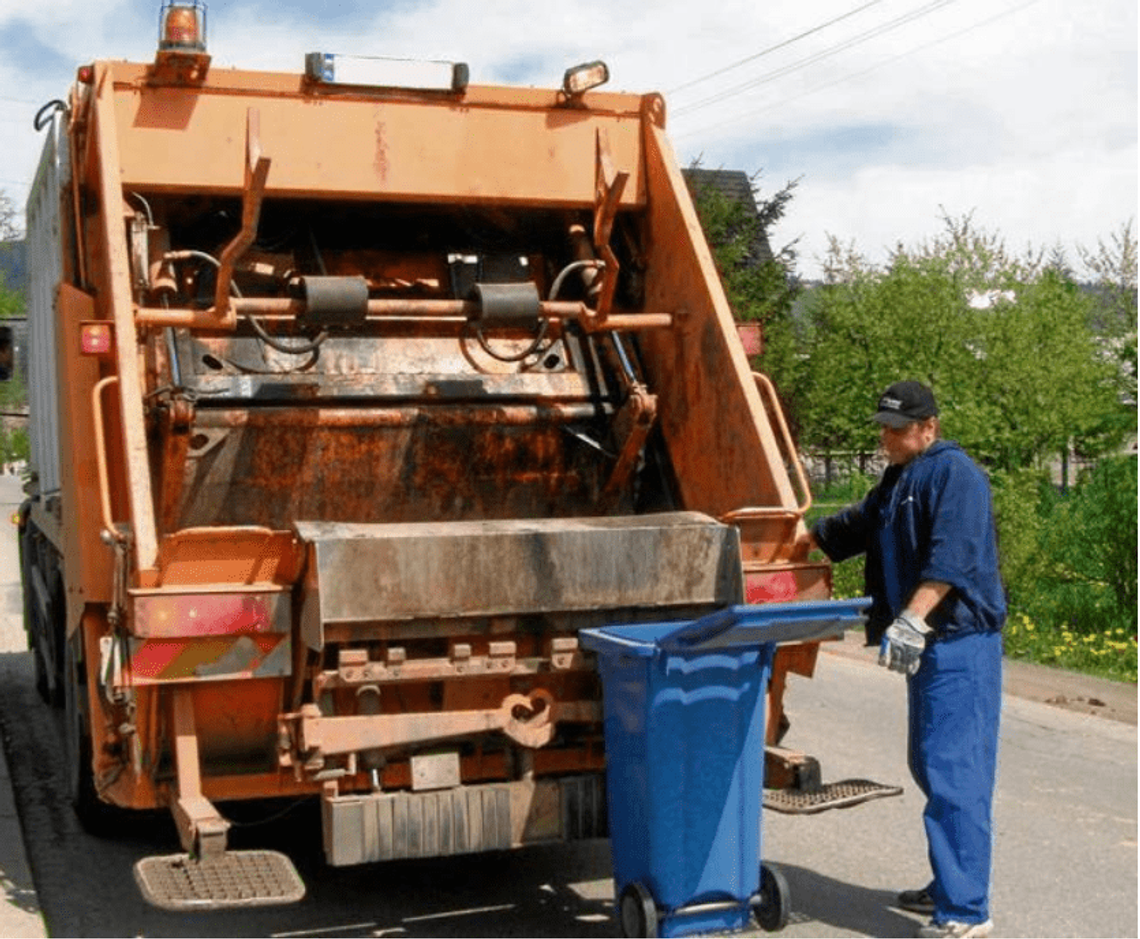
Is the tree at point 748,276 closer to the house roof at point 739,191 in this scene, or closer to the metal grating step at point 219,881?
the house roof at point 739,191

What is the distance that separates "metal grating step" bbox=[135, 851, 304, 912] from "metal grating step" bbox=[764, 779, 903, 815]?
4.66 ft

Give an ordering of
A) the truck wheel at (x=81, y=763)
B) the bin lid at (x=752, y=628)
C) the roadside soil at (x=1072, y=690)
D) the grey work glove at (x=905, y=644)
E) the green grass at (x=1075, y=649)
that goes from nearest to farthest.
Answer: the bin lid at (x=752, y=628) → the grey work glove at (x=905, y=644) → the truck wheel at (x=81, y=763) → the roadside soil at (x=1072, y=690) → the green grass at (x=1075, y=649)

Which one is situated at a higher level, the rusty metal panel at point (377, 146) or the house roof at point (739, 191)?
the house roof at point (739, 191)

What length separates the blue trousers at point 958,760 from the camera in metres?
4.75

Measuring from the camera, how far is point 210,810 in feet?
14.8

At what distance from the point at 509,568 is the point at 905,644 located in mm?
1091

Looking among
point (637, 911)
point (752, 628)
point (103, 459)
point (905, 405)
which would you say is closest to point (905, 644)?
point (752, 628)

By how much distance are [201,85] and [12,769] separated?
312cm

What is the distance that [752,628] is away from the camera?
4.27 metres

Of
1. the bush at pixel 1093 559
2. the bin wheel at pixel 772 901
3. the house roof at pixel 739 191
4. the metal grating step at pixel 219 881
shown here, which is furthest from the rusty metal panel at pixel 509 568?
the house roof at pixel 739 191

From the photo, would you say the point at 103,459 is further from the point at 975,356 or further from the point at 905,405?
the point at 975,356

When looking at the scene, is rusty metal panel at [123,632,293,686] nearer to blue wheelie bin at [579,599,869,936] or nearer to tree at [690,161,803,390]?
blue wheelie bin at [579,599,869,936]

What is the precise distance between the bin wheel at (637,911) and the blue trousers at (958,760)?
86 centimetres

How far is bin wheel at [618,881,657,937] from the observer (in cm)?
441
